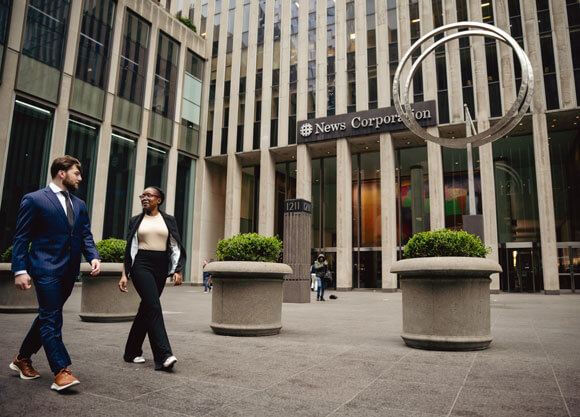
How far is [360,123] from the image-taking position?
28.1 meters

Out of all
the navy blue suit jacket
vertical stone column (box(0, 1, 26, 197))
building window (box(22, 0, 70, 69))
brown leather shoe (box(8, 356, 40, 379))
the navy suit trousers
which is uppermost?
building window (box(22, 0, 70, 69))

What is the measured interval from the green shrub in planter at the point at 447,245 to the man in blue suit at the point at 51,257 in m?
4.48

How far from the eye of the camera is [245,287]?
21.9 feet

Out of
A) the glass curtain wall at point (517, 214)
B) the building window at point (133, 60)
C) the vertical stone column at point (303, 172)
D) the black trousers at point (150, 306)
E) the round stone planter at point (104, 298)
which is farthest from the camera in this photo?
the vertical stone column at point (303, 172)

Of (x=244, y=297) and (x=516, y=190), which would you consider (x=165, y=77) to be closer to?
(x=516, y=190)

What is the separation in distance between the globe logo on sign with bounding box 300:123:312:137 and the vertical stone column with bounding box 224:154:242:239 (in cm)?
590

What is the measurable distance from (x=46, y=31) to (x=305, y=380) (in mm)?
25410

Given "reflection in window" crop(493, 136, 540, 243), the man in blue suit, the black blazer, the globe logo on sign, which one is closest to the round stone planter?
the black blazer

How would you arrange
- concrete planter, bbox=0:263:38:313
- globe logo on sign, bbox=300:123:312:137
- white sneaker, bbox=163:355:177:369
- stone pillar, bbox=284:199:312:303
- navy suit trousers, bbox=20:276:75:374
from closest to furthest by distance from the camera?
navy suit trousers, bbox=20:276:75:374 → white sneaker, bbox=163:355:177:369 → concrete planter, bbox=0:263:38:313 → stone pillar, bbox=284:199:312:303 → globe logo on sign, bbox=300:123:312:137

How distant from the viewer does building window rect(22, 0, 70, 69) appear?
70.5 ft

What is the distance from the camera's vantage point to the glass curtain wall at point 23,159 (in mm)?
20578

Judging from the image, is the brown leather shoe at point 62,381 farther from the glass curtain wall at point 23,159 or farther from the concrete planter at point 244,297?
the glass curtain wall at point 23,159

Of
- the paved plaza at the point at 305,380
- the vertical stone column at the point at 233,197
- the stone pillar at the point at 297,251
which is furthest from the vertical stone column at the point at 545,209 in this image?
the vertical stone column at the point at 233,197

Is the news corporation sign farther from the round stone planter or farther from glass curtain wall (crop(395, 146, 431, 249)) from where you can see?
the round stone planter
